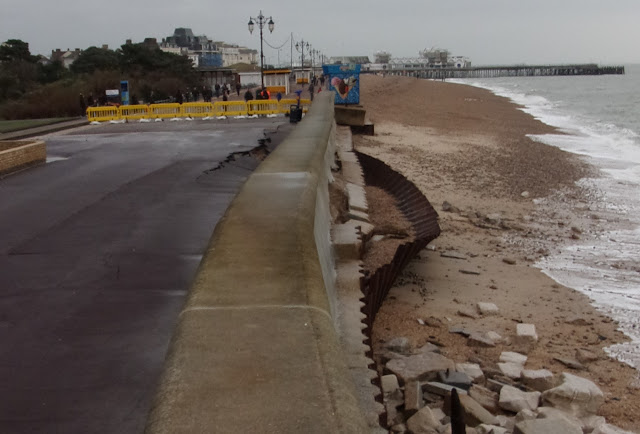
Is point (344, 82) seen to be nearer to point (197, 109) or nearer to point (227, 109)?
point (227, 109)

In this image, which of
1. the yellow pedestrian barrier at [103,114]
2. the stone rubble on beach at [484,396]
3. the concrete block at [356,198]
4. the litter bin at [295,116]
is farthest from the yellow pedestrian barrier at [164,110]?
the stone rubble on beach at [484,396]

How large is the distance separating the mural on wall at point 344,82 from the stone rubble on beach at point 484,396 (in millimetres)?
23931

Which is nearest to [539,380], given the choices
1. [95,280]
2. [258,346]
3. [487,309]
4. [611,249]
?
[487,309]

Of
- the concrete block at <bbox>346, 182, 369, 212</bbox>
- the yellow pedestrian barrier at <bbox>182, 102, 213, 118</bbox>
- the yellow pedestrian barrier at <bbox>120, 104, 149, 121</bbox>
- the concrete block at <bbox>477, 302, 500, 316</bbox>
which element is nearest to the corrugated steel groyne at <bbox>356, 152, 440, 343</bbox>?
the concrete block at <bbox>346, 182, 369, 212</bbox>

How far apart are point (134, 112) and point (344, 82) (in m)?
11.4

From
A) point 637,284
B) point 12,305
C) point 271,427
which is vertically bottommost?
point 637,284

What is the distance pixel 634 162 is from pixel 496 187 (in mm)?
10271

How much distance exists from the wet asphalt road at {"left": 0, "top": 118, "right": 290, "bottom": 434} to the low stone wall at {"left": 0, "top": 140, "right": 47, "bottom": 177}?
490 millimetres

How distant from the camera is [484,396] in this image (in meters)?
6.47

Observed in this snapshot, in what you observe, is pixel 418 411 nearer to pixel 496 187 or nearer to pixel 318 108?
pixel 496 187

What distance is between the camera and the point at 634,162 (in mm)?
27203

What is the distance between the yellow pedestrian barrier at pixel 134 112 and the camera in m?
32.5

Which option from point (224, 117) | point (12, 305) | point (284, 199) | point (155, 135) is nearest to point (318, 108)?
point (155, 135)

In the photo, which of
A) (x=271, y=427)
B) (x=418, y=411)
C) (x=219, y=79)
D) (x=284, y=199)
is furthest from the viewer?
(x=219, y=79)
